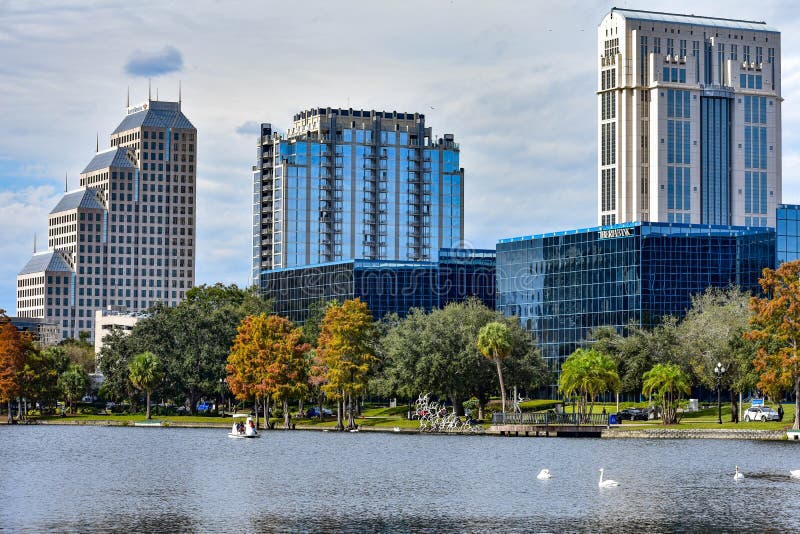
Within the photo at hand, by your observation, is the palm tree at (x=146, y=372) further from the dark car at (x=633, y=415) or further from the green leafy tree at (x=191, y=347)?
the dark car at (x=633, y=415)

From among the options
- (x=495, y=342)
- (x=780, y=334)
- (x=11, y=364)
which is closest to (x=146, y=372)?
(x=11, y=364)

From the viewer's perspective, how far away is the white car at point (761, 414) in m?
146

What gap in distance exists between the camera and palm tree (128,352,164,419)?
18900 centimetres

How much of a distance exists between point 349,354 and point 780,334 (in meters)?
52.7

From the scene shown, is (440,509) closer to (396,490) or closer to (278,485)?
(396,490)

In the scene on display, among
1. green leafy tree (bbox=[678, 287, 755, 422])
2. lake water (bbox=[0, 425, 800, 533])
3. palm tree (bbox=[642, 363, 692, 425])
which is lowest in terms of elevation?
lake water (bbox=[0, 425, 800, 533])

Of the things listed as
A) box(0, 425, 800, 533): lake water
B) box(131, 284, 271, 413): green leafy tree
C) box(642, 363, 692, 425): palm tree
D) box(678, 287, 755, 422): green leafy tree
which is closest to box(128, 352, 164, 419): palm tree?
box(131, 284, 271, 413): green leafy tree

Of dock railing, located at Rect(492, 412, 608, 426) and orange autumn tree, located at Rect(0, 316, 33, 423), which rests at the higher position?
orange autumn tree, located at Rect(0, 316, 33, 423)

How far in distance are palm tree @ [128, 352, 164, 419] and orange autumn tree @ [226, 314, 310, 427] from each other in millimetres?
19690

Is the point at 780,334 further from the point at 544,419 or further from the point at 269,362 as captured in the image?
the point at 269,362

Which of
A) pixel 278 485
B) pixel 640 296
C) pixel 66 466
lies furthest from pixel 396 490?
pixel 640 296

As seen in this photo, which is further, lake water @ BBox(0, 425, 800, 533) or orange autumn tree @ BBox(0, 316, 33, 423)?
orange autumn tree @ BBox(0, 316, 33, 423)

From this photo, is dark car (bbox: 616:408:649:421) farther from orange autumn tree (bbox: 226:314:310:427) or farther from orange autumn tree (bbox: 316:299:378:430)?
orange autumn tree (bbox: 226:314:310:427)

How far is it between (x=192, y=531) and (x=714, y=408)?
402ft
